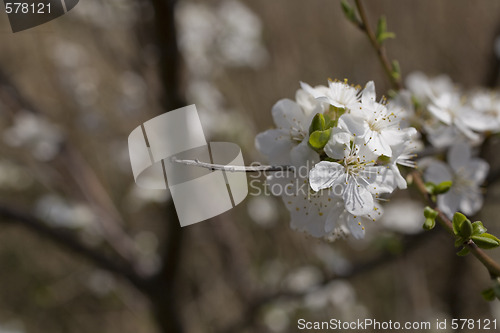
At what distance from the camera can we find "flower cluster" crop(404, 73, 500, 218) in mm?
892

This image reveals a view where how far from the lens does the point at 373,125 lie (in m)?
0.68

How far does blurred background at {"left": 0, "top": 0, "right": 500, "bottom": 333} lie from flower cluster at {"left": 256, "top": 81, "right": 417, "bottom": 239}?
0.43 m

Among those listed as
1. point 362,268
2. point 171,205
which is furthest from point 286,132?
point 362,268

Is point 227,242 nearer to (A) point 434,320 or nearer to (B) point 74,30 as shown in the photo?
(A) point 434,320

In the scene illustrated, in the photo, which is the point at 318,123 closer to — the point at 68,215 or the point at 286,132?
the point at 286,132

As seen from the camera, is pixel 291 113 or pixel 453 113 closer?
pixel 291 113

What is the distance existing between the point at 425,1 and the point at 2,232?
3629 millimetres

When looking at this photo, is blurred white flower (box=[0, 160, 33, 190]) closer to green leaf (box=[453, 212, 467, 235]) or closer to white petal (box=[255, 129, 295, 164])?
white petal (box=[255, 129, 295, 164])

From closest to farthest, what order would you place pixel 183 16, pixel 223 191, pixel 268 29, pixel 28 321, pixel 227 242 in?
pixel 223 191 → pixel 227 242 → pixel 183 16 → pixel 28 321 → pixel 268 29

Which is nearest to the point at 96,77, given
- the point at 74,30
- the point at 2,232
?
the point at 74,30

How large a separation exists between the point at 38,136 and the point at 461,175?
5.30 ft

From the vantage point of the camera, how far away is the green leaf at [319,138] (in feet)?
1.92

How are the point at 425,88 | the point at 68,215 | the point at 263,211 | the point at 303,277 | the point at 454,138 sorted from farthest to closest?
the point at 263,211
the point at 303,277
the point at 68,215
the point at 425,88
the point at 454,138

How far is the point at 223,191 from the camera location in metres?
0.92
